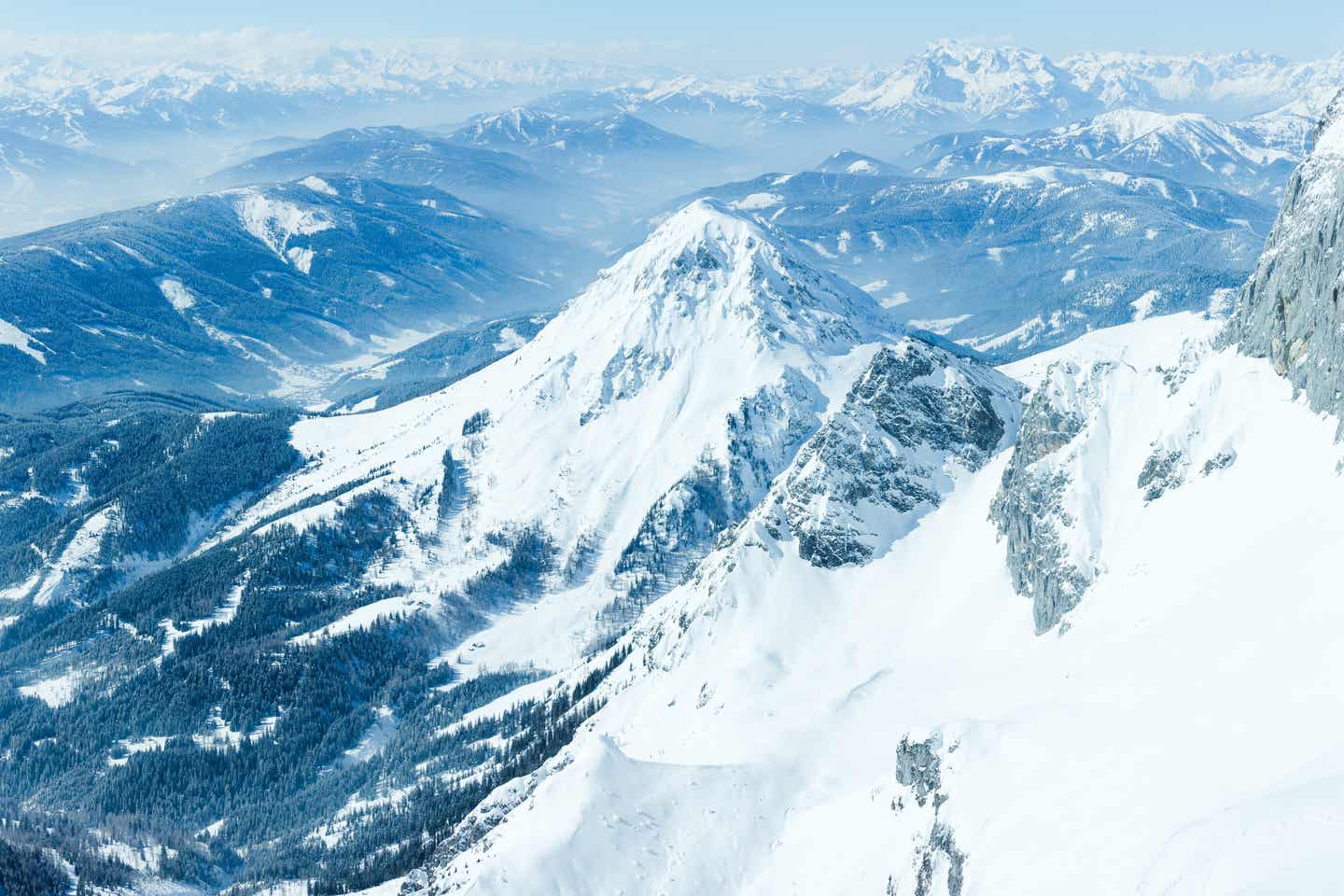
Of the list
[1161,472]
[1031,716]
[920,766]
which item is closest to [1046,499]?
[1161,472]

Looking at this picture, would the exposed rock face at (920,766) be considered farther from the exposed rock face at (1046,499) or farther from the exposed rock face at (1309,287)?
the exposed rock face at (1309,287)

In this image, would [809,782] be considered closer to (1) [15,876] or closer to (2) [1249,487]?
(2) [1249,487]

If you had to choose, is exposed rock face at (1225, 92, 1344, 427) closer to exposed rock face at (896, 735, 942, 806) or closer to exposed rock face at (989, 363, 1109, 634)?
exposed rock face at (989, 363, 1109, 634)

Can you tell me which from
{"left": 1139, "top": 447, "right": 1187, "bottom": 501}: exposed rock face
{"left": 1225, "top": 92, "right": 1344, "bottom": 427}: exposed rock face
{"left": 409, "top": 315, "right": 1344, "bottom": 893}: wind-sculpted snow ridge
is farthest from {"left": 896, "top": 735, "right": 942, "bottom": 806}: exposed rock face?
{"left": 1225, "top": 92, "right": 1344, "bottom": 427}: exposed rock face

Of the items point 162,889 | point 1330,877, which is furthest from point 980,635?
point 162,889

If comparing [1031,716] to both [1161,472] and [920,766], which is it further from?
[1161,472]

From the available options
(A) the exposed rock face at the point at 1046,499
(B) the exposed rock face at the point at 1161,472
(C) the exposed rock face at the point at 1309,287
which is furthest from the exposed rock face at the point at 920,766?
(C) the exposed rock face at the point at 1309,287

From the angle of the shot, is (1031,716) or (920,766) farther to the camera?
(920,766)
